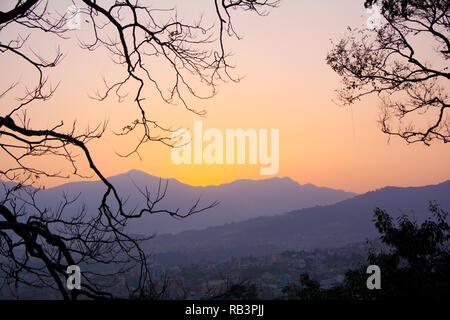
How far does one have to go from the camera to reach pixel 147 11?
13.7 feet

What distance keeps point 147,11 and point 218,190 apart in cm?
11892

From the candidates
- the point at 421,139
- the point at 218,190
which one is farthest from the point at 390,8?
the point at 218,190

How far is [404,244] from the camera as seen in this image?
8438 millimetres

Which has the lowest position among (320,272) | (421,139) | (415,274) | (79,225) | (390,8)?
(320,272)

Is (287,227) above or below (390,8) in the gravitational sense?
below

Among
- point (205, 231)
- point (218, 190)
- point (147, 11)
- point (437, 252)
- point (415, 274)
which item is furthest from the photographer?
point (218, 190)

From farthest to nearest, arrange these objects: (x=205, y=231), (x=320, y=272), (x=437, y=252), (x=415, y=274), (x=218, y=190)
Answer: (x=218, y=190) < (x=205, y=231) < (x=320, y=272) < (x=437, y=252) < (x=415, y=274)

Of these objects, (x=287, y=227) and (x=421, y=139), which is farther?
(x=287, y=227)
